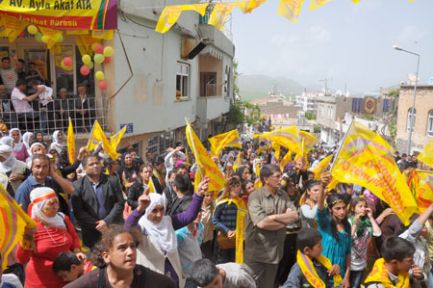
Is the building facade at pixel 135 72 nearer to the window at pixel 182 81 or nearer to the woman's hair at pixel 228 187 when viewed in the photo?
the window at pixel 182 81

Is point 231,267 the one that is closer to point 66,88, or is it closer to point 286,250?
point 286,250

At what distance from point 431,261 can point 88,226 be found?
3.65m

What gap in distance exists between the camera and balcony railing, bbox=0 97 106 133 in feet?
31.9

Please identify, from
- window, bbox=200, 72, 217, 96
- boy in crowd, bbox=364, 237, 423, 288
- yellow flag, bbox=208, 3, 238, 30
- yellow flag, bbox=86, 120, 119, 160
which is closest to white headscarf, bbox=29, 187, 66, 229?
boy in crowd, bbox=364, 237, 423, 288

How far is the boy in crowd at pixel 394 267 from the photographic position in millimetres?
3205

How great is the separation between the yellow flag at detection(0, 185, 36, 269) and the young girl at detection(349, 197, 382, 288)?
3322mm

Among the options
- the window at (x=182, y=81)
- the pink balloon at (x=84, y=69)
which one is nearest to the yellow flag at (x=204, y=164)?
the pink balloon at (x=84, y=69)

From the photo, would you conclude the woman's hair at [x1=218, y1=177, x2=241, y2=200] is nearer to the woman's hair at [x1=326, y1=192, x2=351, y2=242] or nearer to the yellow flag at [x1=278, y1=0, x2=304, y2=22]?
the woman's hair at [x1=326, y1=192, x2=351, y2=242]

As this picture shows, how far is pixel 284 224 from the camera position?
13.7 ft

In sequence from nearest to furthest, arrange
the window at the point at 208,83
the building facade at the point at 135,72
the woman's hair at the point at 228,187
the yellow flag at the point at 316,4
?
the woman's hair at the point at 228,187, the yellow flag at the point at 316,4, the building facade at the point at 135,72, the window at the point at 208,83

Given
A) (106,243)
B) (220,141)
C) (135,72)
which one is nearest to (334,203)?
(106,243)

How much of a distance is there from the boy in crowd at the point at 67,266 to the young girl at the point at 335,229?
7.50 feet

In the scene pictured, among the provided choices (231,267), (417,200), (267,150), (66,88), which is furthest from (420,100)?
(231,267)

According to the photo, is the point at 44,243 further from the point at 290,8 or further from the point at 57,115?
the point at 57,115
